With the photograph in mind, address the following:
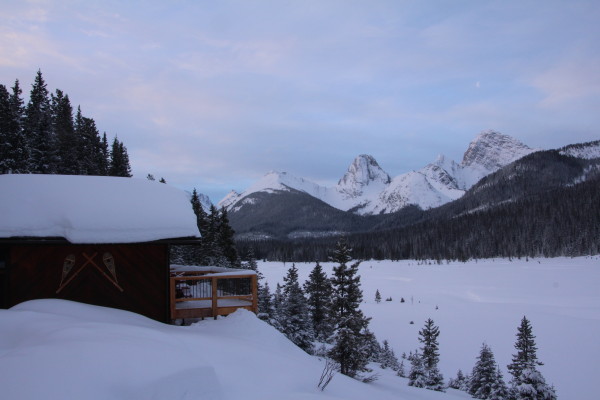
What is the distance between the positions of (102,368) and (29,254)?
21.2 ft

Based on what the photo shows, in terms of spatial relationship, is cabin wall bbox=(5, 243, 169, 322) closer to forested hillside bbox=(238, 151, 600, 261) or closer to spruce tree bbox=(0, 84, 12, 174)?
spruce tree bbox=(0, 84, 12, 174)

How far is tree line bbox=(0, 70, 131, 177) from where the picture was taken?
90.4ft

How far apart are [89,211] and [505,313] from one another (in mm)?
43596

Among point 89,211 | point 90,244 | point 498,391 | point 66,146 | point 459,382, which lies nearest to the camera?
point 90,244

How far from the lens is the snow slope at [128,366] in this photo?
4473 mm

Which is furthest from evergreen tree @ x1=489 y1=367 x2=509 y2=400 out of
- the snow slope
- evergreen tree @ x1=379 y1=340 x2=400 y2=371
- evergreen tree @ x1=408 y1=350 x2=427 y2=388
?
the snow slope

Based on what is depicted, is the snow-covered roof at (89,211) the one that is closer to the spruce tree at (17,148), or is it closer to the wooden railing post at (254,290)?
the wooden railing post at (254,290)

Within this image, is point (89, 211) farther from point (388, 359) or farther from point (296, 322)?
point (388, 359)

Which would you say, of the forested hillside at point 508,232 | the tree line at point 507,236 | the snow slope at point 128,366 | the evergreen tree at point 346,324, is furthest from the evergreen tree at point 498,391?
the tree line at point 507,236

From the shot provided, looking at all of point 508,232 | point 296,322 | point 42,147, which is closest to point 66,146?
point 42,147

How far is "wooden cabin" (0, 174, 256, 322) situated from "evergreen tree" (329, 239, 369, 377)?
9576mm

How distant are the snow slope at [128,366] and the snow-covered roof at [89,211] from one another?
1915mm

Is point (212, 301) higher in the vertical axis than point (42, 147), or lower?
lower

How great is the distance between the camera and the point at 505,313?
4069 cm
